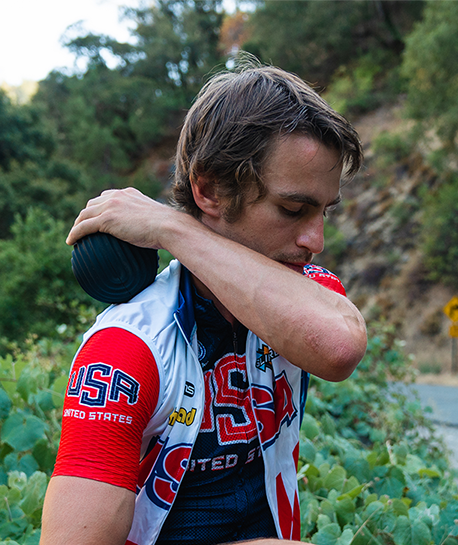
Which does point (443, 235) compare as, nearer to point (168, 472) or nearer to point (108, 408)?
point (168, 472)

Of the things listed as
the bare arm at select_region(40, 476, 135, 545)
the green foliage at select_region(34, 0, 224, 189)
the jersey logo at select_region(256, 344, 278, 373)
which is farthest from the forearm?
the green foliage at select_region(34, 0, 224, 189)

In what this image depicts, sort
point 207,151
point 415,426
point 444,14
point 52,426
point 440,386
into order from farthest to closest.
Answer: point 444,14, point 440,386, point 415,426, point 52,426, point 207,151

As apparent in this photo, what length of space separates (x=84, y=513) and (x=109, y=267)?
56 centimetres

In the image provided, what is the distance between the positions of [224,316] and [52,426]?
1196 millimetres

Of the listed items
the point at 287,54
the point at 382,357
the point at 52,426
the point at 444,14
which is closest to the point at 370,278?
the point at 444,14

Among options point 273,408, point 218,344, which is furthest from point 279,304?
point 273,408

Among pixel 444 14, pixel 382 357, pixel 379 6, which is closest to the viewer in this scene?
pixel 382 357

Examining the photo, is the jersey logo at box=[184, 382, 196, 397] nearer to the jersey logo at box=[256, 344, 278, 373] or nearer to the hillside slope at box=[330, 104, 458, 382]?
the jersey logo at box=[256, 344, 278, 373]

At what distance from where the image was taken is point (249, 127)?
1286 mm

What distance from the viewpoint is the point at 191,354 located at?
1.22 meters

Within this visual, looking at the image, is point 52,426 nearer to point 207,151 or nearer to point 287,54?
point 207,151

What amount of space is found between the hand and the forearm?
0.12ft

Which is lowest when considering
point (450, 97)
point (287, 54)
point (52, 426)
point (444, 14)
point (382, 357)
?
point (52, 426)

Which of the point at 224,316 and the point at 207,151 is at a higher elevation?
the point at 207,151
